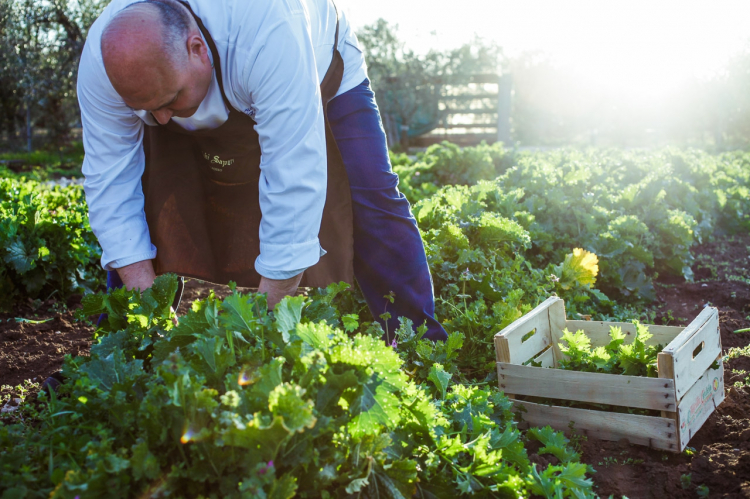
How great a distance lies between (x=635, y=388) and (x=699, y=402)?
383 millimetres

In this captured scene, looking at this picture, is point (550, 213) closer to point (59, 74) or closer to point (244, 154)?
point (244, 154)

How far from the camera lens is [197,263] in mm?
3027

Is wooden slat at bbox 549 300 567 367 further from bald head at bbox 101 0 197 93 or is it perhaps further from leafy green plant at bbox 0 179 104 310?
leafy green plant at bbox 0 179 104 310

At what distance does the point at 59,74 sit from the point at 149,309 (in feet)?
50.6

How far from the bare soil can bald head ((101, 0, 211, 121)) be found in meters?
1.85

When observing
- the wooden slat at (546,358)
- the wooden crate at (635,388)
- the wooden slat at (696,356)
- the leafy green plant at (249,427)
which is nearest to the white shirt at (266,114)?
the leafy green plant at (249,427)

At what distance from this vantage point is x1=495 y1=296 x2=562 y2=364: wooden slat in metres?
2.61

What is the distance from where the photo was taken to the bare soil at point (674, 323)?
2199mm

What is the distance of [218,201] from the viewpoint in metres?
3.02

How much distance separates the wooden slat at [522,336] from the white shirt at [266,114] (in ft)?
3.10

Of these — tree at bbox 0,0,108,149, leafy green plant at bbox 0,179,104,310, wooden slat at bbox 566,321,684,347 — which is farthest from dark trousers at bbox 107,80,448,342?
tree at bbox 0,0,108,149

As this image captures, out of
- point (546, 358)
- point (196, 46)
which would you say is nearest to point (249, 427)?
point (196, 46)

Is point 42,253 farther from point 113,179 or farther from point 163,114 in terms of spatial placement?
point 163,114

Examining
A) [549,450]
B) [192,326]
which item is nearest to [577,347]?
[549,450]
